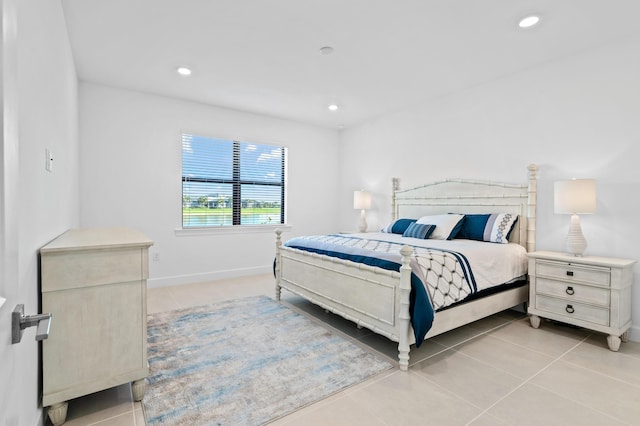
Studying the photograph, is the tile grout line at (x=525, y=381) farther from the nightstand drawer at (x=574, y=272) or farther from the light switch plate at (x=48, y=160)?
the light switch plate at (x=48, y=160)

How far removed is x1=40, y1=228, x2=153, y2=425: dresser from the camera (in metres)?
1.57

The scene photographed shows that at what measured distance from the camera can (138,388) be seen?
5.93ft

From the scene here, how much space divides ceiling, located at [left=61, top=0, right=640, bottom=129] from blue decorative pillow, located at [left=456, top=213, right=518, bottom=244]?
5.07ft

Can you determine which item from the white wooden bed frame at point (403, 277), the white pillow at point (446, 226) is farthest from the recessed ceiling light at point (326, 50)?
the white pillow at point (446, 226)

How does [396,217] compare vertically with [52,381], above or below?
above

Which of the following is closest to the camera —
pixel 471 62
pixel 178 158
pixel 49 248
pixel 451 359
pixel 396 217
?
pixel 49 248

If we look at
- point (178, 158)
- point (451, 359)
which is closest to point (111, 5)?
point (178, 158)

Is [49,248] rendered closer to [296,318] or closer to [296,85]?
[296,318]

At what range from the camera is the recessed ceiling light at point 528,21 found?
8.03ft

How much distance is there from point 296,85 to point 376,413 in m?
3.36

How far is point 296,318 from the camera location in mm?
3115

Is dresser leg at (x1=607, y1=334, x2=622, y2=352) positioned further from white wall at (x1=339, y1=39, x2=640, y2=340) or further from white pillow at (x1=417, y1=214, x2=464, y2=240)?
white pillow at (x1=417, y1=214, x2=464, y2=240)

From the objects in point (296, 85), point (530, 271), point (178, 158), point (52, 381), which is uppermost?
point (296, 85)

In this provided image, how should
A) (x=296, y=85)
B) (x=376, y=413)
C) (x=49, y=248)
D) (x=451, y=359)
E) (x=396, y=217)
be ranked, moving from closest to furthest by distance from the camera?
(x=49, y=248), (x=376, y=413), (x=451, y=359), (x=296, y=85), (x=396, y=217)
